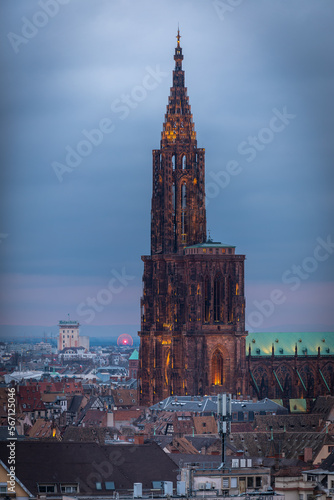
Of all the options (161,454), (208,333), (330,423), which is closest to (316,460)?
(330,423)

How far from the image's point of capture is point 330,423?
157250 millimetres

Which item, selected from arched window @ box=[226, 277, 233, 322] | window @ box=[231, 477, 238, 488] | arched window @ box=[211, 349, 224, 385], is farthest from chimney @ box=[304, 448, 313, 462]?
arched window @ box=[211, 349, 224, 385]

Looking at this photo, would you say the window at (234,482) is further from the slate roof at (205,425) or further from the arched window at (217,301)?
the arched window at (217,301)

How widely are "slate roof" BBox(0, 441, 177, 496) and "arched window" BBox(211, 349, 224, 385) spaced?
110471 millimetres

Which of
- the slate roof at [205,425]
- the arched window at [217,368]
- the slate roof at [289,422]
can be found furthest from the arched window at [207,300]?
the slate roof at [205,425]

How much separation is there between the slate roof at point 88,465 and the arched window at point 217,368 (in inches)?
4349

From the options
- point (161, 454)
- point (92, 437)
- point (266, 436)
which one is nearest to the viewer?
point (161, 454)

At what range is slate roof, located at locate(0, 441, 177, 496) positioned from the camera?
7806cm

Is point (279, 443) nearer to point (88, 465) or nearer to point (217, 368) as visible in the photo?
point (217, 368)

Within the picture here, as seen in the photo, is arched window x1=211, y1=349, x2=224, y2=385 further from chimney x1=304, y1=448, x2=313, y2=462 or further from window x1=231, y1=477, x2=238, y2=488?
window x1=231, y1=477, x2=238, y2=488

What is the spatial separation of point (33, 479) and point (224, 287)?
118215mm

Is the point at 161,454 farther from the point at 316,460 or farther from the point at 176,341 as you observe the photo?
the point at 176,341

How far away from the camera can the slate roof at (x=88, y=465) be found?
78.1 m

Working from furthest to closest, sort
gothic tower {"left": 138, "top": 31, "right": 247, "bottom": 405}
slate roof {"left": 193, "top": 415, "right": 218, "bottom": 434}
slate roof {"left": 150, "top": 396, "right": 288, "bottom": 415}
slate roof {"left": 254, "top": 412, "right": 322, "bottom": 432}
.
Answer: gothic tower {"left": 138, "top": 31, "right": 247, "bottom": 405}, slate roof {"left": 150, "top": 396, "right": 288, "bottom": 415}, slate roof {"left": 254, "top": 412, "right": 322, "bottom": 432}, slate roof {"left": 193, "top": 415, "right": 218, "bottom": 434}
